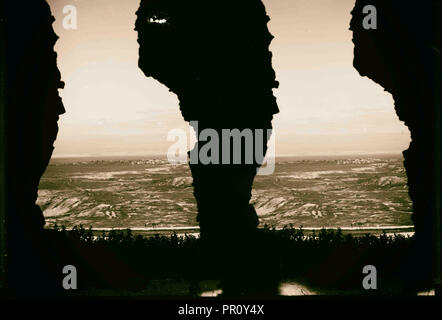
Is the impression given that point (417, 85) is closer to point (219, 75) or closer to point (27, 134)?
point (219, 75)

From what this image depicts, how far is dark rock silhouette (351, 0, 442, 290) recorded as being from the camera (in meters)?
7.40

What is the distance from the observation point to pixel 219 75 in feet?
28.2

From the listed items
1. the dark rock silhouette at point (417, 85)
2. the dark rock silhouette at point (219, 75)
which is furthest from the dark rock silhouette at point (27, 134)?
the dark rock silhouette at point (417, 85)

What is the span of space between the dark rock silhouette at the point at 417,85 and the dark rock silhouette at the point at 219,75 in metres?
2.74

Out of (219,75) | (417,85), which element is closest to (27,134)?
(219,75)

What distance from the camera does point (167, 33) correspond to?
854 cm

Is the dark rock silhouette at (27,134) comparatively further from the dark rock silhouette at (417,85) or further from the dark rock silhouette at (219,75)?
the dark rock silhouette at (417,85)

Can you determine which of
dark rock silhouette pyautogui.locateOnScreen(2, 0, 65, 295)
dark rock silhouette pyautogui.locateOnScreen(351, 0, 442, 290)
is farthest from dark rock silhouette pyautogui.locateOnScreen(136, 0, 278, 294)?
dark rock silhouette pyautogui.locateOnScreen(351, 0, 442, 290)

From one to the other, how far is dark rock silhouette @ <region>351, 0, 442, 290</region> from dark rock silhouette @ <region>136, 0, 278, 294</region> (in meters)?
2.74

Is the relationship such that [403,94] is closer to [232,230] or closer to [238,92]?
[238,92]

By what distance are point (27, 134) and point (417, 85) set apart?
8946 millimetres

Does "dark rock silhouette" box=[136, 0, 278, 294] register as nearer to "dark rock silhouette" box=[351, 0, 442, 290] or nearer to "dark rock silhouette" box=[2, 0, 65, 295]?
"dark rock silhouette" box=[2, 0, 65, 295]

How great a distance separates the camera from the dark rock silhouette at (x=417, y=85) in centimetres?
740
